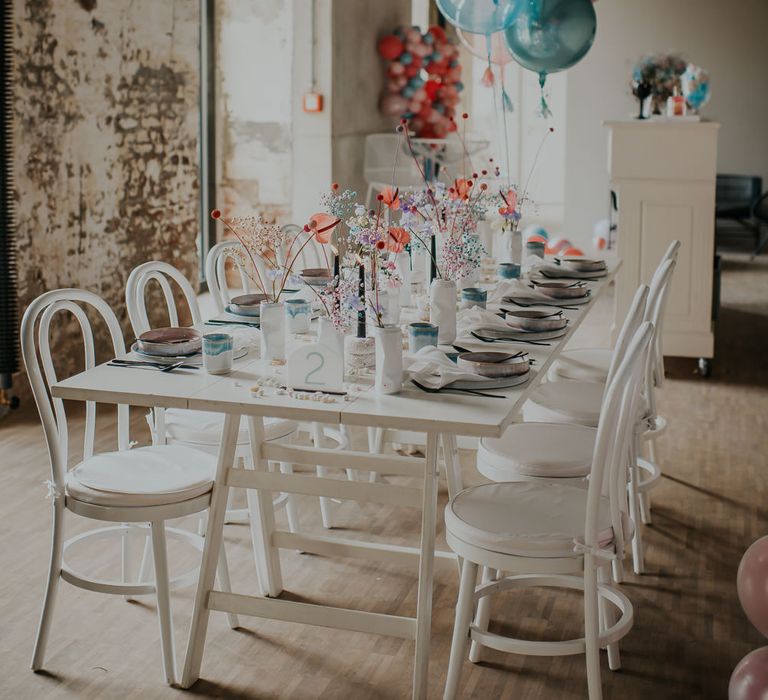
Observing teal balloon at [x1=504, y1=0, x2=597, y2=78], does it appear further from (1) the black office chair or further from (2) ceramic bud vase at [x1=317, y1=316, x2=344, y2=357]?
(1) the black office chair

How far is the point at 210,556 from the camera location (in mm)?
2781

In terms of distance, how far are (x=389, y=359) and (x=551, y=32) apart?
7.77 feet

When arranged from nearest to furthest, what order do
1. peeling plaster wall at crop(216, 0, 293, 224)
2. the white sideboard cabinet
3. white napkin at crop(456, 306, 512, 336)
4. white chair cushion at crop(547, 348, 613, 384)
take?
white napkin at crop(456, 306, 512, 336)
white chair cushion at crop(547, 348, 613, 384)
the white sideboard cabinet
peeling plaster wall at crop(216, 0, 293, 224)

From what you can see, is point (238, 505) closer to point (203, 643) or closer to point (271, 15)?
point (203, 643)

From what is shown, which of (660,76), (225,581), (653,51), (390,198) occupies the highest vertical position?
(653,51)

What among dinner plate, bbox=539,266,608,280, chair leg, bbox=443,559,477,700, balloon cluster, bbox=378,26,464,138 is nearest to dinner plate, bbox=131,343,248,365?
chair leg, bbox=443,559,477,700

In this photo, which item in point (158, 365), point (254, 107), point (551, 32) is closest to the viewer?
point (158, 365)

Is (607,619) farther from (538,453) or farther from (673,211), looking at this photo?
(673,211)

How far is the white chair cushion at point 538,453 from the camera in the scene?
2904 mm

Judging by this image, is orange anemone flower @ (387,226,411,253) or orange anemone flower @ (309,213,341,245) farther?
orange anemone flower @ (387,226,411,253)

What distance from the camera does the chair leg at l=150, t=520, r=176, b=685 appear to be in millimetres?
2709

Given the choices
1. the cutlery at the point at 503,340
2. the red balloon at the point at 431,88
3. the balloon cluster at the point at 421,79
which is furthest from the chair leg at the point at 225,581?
the red balloon at the point at 431,88

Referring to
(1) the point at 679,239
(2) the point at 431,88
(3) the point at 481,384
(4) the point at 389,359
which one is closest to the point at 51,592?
(4) the point at 389,359

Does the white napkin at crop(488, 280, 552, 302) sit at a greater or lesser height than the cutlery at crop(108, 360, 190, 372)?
greater
